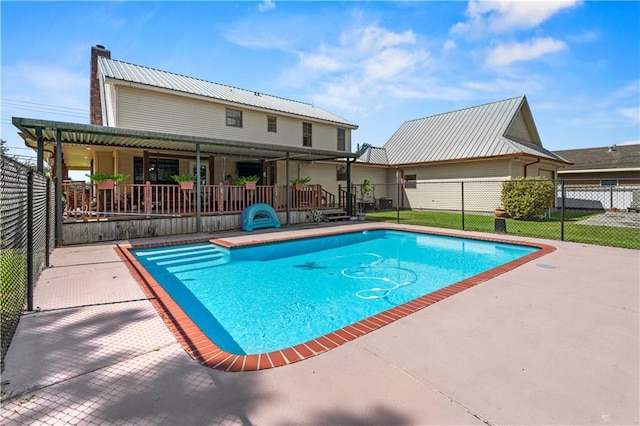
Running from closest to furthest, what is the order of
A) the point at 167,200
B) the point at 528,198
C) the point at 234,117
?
the point at 167,200, the point at 528,198, the point at 234,117

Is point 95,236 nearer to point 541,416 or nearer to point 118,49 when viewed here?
point 541,416

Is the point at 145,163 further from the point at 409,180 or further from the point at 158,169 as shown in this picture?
the point at 409,180

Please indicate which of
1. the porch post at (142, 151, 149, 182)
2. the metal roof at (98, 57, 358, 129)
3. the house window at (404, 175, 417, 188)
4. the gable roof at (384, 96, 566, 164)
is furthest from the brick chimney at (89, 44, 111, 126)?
the house window at (404, 175, 417, 188)

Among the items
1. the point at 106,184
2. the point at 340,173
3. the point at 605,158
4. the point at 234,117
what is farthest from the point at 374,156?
the point at 605,158

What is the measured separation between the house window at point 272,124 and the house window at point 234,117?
4.94 ft

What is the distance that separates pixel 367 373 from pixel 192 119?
13.9 metres

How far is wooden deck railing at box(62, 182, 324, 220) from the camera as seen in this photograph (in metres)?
9.33

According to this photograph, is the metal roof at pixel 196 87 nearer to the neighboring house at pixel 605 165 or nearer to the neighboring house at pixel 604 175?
the neighboring house at pixel 604 175

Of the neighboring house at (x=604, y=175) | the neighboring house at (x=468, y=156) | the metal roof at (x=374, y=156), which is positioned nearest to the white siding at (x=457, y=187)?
the neighboring house at (x=468, y=156)

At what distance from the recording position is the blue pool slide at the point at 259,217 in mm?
11617

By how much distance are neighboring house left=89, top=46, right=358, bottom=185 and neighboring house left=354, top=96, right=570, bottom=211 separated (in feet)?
18.6

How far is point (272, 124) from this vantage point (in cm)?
1645

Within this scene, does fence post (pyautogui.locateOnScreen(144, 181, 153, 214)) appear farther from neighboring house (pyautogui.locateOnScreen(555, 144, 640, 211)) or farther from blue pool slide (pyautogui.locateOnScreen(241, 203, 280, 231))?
neighboring house (pyautogui.locateOnScreen(555, 144, 640, 211))

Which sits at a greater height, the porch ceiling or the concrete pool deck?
the porch ceiling
